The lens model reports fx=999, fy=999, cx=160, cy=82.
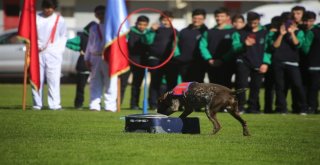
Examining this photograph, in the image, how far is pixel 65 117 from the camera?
62.1 ft

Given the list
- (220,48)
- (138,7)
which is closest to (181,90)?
(220,48)

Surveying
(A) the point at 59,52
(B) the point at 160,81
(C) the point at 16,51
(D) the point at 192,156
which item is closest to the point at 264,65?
(B) the point at 160,81

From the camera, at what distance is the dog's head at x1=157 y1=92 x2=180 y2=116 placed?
14961 millimetres

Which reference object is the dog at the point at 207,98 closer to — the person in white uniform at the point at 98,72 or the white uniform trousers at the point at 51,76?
the person in white uniform at the point at 98,72

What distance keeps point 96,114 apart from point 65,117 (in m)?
1.43

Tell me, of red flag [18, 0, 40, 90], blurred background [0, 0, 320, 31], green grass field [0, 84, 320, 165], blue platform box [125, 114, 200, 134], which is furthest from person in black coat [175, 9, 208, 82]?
blurred background [0, 0, 320, 31]

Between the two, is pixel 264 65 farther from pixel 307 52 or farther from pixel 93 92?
pixel 93 92

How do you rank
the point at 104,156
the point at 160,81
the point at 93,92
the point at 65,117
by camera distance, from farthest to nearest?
the point at 160,81 → the point at 93,92 → the point at 65,117 → the point at 104,156

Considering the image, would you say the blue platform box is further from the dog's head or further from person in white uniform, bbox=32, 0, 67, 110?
person in white uniform, bbox=32, 0, 67, 110

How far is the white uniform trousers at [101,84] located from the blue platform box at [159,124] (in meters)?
6.19

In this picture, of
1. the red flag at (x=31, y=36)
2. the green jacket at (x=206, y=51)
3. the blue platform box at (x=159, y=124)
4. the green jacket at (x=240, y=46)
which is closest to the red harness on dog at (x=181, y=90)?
the blue platform box at (x=159, y=124)

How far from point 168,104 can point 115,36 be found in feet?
21.0

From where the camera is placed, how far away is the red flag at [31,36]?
69.4 feet

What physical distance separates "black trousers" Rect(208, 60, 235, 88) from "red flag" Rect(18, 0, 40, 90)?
159 inches
